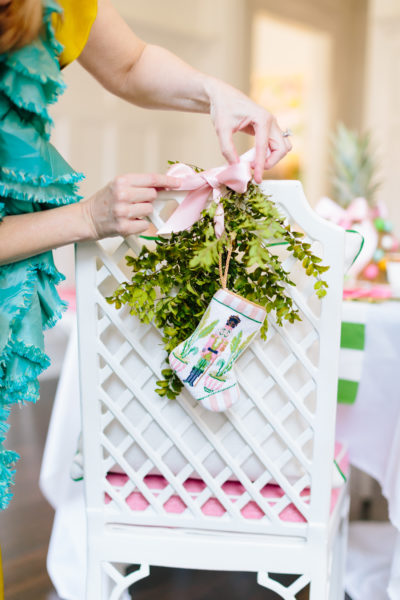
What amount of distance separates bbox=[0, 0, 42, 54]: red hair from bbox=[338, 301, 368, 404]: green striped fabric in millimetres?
844

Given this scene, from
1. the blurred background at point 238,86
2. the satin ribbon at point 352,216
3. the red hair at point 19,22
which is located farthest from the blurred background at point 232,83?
the red hair at point 19,22

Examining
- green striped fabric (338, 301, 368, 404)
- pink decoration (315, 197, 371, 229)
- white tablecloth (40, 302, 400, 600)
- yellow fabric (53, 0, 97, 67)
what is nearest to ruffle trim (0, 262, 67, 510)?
yellow fabric (53, 0, 97, 67)

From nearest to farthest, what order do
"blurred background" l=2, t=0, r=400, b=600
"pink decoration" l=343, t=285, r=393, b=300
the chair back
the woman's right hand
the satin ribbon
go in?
the woman's right hand → the chair back → "pink decoration" l=343, t=285, r=393, b=300 → the satin ribbon → "blurred background" l=2, t=0, r=400, b=600

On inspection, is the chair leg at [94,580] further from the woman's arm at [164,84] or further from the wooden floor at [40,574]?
the woman's arm at [164,84]

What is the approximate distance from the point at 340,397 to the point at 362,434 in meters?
0.12

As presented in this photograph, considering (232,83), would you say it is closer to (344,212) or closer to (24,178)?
(344,212)

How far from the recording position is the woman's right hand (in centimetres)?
82

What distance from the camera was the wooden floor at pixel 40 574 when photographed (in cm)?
154

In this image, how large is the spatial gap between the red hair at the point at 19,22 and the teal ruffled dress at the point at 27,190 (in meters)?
0.01

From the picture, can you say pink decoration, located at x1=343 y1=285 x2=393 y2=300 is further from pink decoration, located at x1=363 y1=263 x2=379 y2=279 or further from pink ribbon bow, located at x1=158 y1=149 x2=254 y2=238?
pink ribbon bow, located at x1=158 y1=149 x2=254 y2=238

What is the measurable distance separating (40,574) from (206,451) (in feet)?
3.01

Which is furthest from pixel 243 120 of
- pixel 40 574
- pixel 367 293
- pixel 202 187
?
pixel 40 574

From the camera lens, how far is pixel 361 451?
1402mm

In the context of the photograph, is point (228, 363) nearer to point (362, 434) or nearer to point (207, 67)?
point (362, 434)
